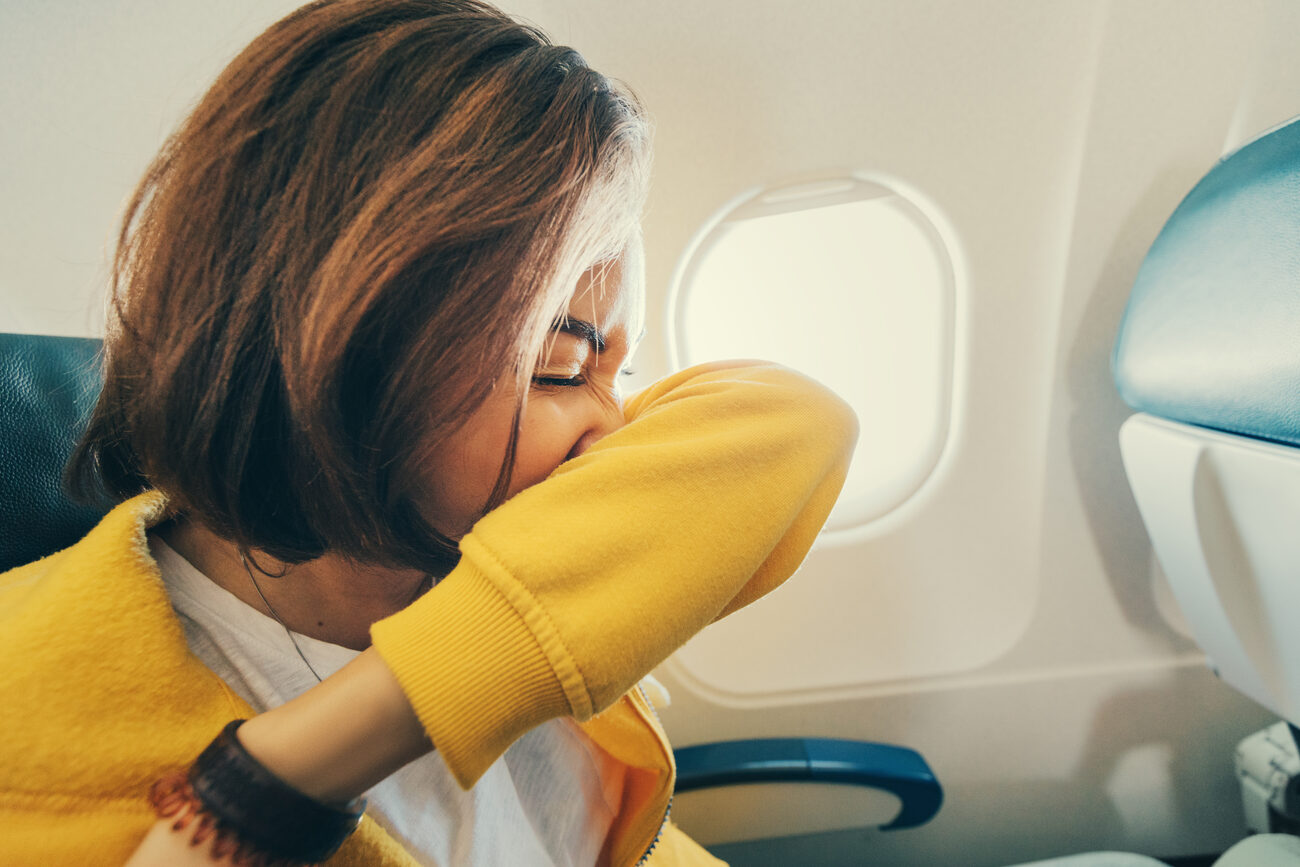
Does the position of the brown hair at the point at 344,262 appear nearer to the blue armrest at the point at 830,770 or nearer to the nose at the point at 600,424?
the nose at the point at 600,424

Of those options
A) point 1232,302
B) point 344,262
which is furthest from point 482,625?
point 1232,302

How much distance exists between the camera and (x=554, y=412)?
0.56m

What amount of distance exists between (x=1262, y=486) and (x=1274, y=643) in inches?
12.6

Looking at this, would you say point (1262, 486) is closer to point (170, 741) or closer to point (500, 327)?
point (500, 327)

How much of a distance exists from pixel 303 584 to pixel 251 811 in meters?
0.28

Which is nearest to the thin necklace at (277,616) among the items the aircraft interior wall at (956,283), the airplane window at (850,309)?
the aircraft interior wall at (956,283)

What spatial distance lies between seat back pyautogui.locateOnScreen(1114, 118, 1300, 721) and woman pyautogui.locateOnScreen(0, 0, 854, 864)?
55 cm

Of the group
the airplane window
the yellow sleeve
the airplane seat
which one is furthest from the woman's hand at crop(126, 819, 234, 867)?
the airplane seat

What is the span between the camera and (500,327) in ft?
1.58

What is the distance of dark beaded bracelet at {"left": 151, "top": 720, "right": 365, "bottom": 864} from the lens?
356mm

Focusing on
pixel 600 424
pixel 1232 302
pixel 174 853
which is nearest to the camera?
pixel 174 853

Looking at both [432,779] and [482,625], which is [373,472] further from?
[432,779]

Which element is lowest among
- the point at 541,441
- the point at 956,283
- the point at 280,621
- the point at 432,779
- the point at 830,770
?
the point at 830,770

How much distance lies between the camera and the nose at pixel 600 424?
598 mm
